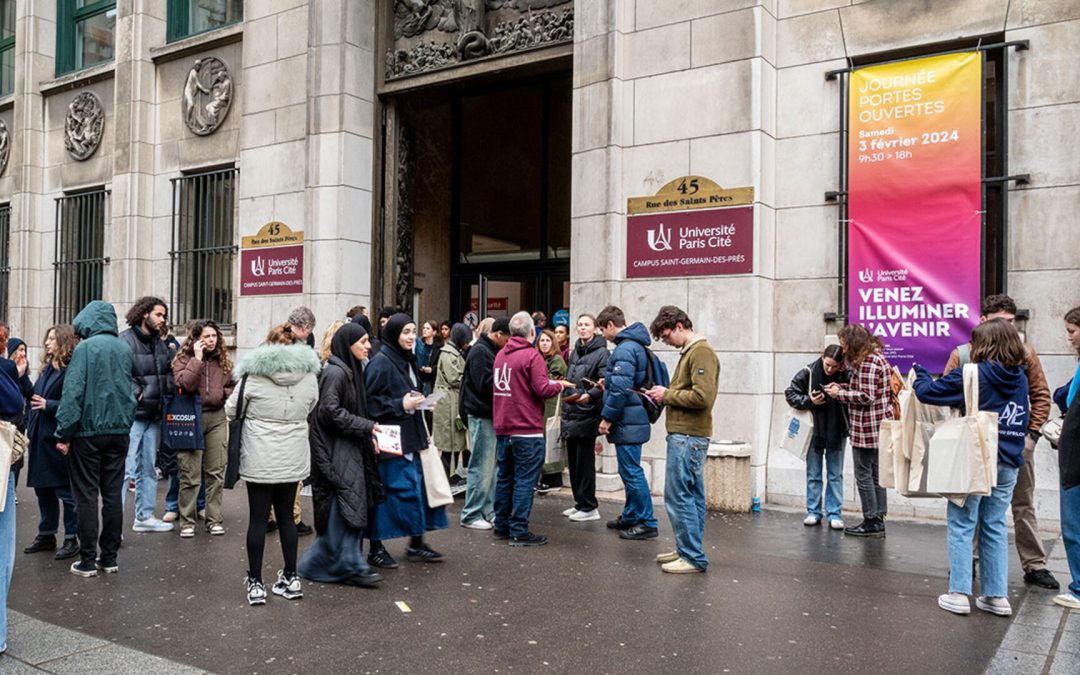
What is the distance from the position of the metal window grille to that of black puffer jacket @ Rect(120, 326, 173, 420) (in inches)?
476

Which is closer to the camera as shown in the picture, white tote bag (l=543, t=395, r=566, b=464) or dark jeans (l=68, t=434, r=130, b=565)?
dark jeans (l=68, t=434, r=130, b=565)

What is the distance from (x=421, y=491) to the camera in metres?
6.77

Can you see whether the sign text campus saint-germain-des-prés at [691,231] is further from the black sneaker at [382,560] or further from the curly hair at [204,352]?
the black sneaker at [382,560]

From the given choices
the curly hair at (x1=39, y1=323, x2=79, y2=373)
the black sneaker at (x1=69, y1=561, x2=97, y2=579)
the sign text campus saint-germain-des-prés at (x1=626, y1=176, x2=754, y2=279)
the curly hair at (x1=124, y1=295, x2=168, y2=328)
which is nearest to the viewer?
the black sneaker at (x1=69, y1=561, x2=97, y2=579)

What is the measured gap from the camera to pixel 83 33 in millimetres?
17172

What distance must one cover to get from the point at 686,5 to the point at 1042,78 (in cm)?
367

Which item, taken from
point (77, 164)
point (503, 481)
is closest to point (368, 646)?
point (503, 481)

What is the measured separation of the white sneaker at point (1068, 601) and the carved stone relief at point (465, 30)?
840cm

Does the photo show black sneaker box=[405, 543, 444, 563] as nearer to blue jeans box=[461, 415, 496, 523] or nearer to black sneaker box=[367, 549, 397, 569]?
black sneaker box=[367, 549, 397, 569]

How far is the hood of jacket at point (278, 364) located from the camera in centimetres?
584

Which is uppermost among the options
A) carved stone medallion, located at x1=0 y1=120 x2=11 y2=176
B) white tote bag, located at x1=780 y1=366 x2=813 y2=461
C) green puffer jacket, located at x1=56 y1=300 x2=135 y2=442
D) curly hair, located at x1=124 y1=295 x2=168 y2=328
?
carved stone medallion, located at x1=0 y1=120 x2=11 y2=176

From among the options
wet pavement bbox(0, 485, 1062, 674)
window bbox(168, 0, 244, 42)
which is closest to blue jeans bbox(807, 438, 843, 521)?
wet pavement bbox(0, 485, 1062, 674)

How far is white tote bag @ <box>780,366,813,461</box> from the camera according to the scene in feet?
27.3

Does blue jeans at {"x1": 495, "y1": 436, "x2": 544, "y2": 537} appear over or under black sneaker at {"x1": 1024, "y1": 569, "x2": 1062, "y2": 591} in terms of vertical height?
over
